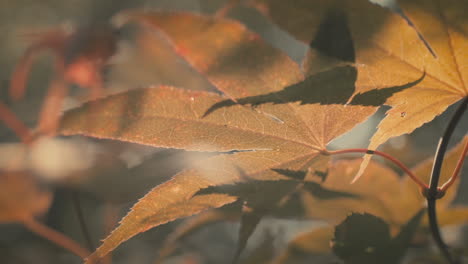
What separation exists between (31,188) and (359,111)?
80 centimetres

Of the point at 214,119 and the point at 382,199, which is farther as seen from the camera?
the point at 382,199

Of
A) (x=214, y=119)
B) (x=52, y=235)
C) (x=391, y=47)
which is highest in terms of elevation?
(x=391, y=47)

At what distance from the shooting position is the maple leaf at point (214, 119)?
505 millimetres

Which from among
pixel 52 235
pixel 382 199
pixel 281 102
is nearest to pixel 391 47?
pixel 281 102

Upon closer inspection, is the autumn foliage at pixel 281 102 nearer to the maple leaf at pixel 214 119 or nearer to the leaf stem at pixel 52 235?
the maple leaf at pixel 214 119

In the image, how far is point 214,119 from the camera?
21.0 inches

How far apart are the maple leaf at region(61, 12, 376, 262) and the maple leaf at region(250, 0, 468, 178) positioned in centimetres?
3

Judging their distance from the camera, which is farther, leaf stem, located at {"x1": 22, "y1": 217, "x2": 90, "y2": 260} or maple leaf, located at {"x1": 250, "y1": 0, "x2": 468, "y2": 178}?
leaf stem, located at {"x1": 22, "y1": 217, "x2": 90, "y2": 260}

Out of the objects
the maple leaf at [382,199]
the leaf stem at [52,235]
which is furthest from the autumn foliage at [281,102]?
the leaf stem at [52,235]

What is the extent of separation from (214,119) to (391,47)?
21cm

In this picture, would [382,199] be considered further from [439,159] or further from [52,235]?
[52,235]

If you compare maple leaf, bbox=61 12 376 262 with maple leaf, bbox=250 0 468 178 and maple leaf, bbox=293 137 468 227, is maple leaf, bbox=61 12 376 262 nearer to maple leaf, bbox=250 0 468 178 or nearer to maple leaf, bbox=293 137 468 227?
maple leaf, bbox=250 0 468 178

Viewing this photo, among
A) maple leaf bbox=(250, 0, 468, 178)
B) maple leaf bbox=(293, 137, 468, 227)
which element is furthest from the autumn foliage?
maple leaf bbox=(293, 137, 468, 227)

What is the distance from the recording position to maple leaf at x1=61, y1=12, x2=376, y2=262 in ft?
1.66
